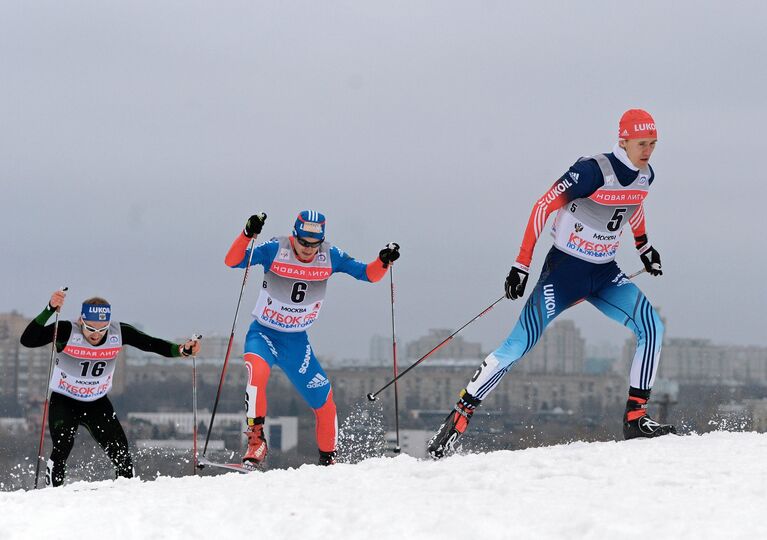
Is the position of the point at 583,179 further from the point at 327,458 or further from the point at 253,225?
the point at 327,458

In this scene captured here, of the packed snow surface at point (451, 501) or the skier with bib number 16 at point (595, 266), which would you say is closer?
the packed snow surface at point (451, 501)

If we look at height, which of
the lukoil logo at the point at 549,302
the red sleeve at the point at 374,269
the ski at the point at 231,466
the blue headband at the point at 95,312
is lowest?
the ski at the point at 231,466

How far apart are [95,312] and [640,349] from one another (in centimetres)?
418

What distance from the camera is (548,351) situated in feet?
257

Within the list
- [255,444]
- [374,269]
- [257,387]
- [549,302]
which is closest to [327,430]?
[255,444]

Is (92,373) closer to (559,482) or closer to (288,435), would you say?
(559,482)

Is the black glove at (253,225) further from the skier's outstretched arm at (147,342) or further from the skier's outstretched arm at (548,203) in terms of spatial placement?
the skier's outstretched arm at (548,203)

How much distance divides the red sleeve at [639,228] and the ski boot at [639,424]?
1.34m

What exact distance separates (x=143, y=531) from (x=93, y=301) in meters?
4.30

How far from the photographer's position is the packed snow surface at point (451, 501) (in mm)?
4906

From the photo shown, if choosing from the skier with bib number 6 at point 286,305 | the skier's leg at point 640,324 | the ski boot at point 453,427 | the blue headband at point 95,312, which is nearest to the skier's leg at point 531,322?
the ski boot at point 453,427

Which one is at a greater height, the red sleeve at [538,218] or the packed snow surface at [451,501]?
the red sleeve at [538,218]

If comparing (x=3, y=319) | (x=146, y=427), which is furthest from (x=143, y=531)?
(x=3, y=319)

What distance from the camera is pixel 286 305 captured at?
9031 millimetres
